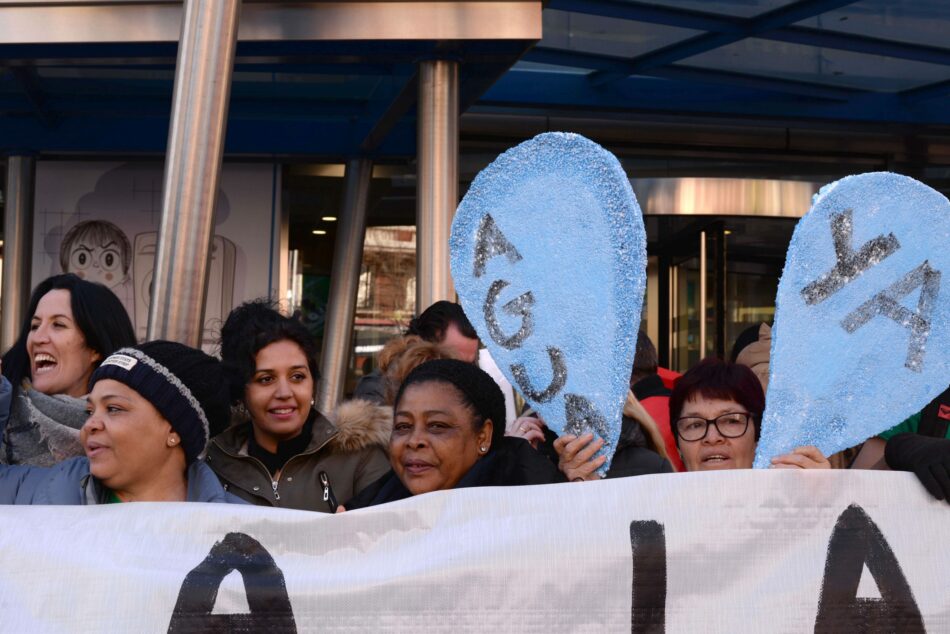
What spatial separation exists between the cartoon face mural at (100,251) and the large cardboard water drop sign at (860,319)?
6.63m

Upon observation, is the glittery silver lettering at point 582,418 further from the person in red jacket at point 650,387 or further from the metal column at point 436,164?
the metal column at point 436,164

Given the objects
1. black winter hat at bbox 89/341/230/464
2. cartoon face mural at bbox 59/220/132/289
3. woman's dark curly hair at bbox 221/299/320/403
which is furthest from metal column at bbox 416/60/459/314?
black winter hat at bbox 89/341/230/464

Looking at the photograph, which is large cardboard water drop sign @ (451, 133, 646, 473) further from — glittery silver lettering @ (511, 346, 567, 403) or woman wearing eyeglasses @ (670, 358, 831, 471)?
woman wearing eyeglasses @ (670, 358, 831, 471)

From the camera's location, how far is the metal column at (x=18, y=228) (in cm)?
854

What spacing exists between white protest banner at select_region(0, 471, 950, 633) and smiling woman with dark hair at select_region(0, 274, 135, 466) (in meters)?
0.52

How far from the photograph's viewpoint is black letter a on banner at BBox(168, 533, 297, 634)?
2.51m

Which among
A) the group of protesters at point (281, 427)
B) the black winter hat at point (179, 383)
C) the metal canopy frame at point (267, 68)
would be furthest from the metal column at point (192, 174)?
the black winter hat at point (179, 383)

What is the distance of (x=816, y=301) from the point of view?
2.67 metres

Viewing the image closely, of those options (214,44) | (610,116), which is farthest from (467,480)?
(610,116)

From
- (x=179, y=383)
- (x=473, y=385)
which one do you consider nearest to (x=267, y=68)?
(x=473, y=385)

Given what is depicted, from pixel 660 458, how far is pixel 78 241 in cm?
608

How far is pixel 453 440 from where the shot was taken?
9.84 feet

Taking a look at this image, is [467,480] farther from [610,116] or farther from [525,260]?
[610,116]

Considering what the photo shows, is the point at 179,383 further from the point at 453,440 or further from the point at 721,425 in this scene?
the point at 721,425
